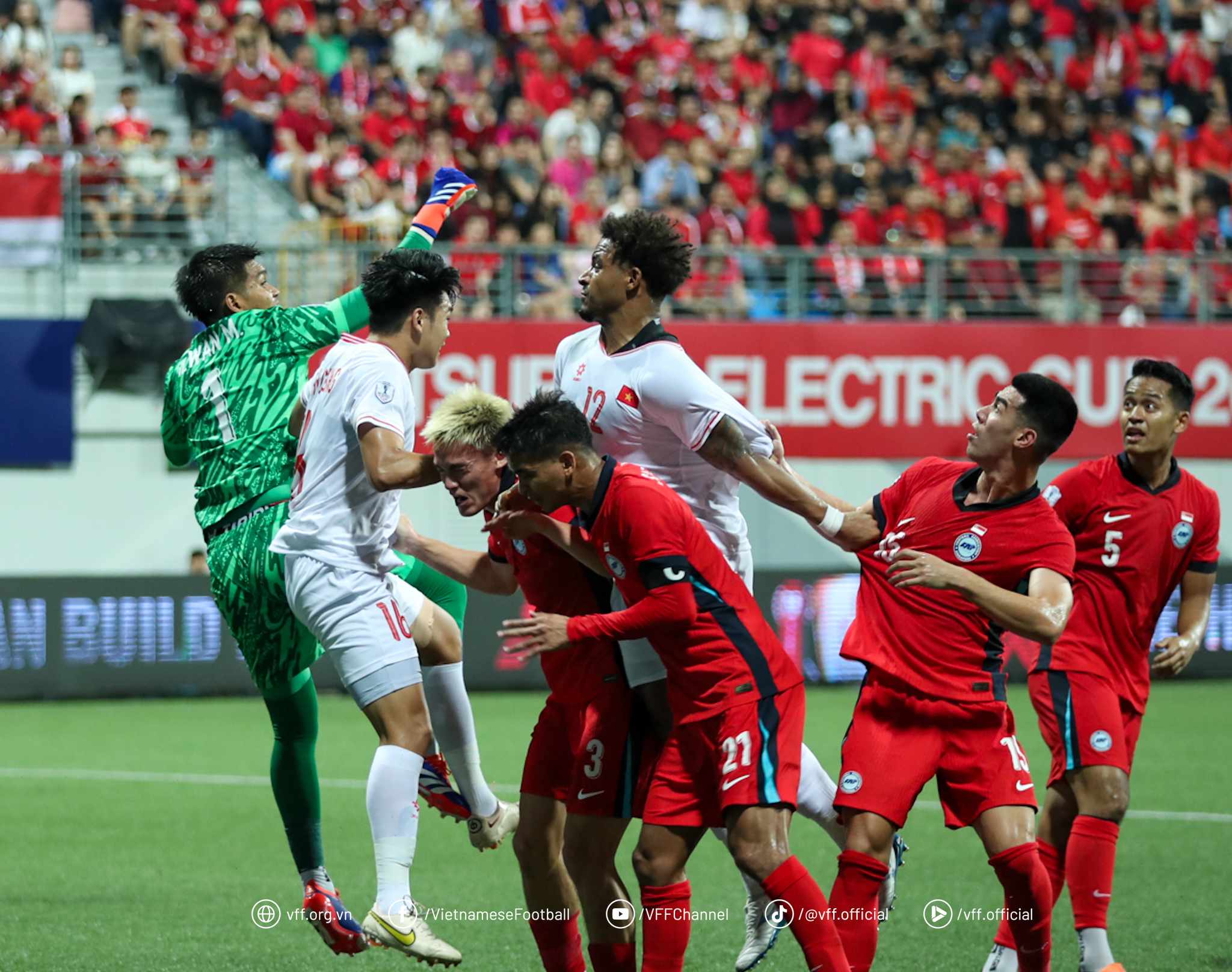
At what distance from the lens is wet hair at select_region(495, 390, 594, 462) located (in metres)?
5.04

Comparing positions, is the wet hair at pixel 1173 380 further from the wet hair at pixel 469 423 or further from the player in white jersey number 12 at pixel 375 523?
the player in white jersey number 12 at pixel 375 523

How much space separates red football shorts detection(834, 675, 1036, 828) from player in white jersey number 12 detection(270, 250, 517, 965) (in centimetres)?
144

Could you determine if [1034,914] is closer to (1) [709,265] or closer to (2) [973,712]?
(2) [973,712]

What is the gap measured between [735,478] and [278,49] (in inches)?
574

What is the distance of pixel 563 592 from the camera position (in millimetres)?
5688

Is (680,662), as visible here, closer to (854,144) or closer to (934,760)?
(934,760)

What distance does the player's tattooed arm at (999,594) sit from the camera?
17.0ft

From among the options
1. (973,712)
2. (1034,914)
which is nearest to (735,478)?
(973,712)

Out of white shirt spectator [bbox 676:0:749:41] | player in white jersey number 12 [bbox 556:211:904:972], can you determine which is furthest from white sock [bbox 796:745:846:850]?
white shirt spectator [bbox 676:0:749:41]

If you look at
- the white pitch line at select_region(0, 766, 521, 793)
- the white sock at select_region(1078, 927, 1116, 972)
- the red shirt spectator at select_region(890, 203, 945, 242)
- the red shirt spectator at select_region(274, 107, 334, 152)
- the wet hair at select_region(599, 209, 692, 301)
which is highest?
the red shirt spectator at select_region(274, 107, 334, 152)

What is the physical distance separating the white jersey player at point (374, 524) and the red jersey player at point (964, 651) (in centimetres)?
143

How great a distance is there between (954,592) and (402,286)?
207 cm

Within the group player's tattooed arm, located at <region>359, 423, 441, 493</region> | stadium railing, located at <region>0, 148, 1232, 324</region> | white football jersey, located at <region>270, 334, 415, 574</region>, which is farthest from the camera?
stadium railing, located at <region>0, 148, 1232, 324</region>

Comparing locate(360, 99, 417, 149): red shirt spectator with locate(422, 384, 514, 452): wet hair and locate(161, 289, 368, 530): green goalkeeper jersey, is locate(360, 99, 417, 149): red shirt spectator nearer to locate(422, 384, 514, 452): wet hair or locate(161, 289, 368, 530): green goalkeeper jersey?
locate(161, 289, 368, 530): green goalkeeper jersey
